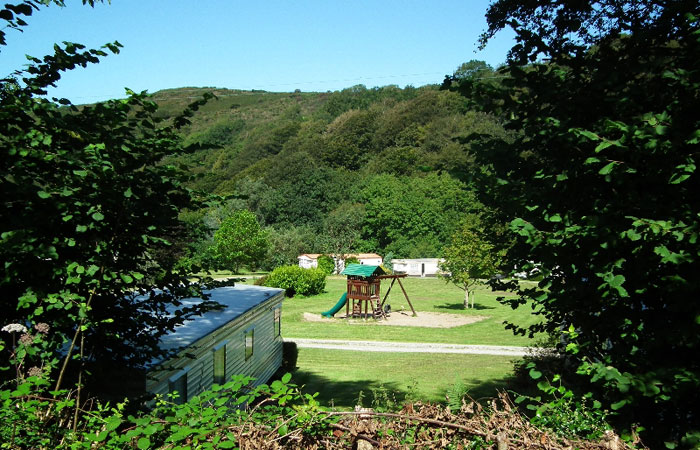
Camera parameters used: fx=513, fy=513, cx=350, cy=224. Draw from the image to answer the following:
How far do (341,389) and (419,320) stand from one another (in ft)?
38.9

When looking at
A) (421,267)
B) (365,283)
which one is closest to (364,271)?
(365,283)

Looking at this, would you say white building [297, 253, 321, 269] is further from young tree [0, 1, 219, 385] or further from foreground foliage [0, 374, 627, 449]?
foreground foliage [0, 374, 627, 449]

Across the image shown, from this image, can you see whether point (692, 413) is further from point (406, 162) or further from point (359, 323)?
point (406, 162)

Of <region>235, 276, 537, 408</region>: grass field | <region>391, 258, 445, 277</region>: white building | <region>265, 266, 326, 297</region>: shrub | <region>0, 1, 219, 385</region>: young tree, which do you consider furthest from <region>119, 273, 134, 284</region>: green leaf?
<region>391, 258, 445, 277</region>: white building

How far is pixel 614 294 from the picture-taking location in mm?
3812

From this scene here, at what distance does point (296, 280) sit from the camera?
99.9ft

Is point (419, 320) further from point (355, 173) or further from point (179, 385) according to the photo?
point (355, 173)

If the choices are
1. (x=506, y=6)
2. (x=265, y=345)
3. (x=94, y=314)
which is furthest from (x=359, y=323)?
(x=94, y=314)

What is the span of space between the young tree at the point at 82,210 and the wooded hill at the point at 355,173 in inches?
1125

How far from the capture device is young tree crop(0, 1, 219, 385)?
4020 mm

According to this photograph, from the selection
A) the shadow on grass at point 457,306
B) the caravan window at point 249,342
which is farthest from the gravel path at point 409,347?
the shadow on grass at point 457,306

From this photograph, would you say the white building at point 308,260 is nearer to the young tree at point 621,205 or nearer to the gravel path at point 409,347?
the gravel path at point 409,347

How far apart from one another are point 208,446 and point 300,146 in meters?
85.8

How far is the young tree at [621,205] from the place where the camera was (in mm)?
3574
